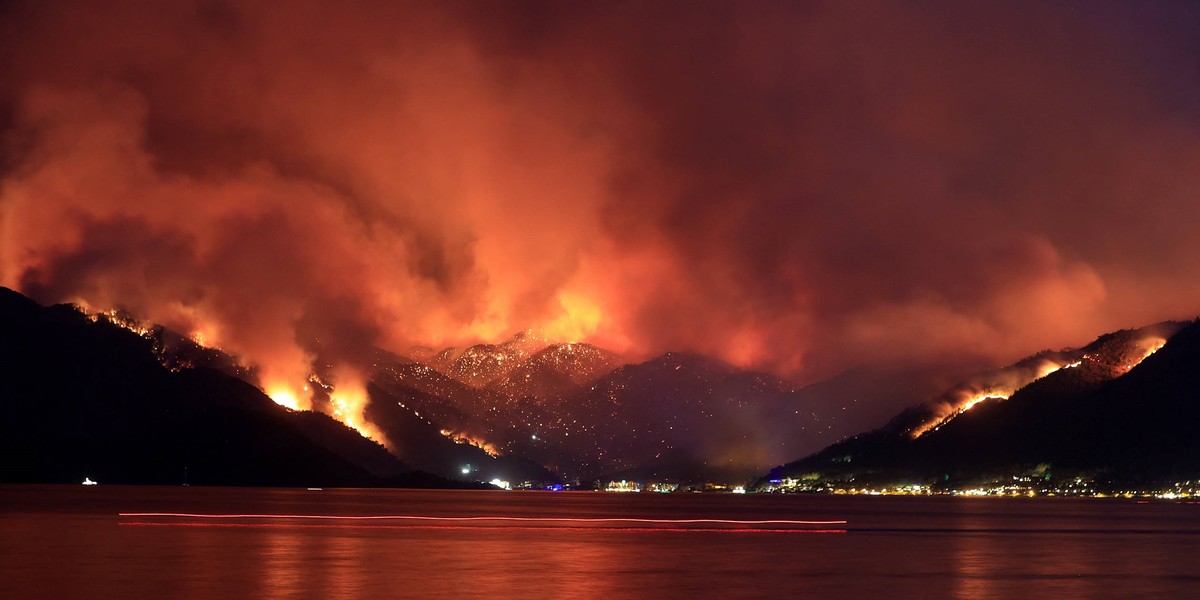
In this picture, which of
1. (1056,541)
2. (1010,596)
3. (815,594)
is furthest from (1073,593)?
(1056,541)

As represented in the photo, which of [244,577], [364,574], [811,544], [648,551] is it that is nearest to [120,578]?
[244,577]

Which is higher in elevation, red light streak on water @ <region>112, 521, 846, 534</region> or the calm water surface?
red light streak on water @ <region>112, 521, 846, 534</region>

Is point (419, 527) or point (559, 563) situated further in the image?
point (419, 527)

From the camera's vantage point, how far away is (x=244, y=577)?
4388cm

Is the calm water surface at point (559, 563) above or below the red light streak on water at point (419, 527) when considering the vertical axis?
below

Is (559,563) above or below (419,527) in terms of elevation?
below

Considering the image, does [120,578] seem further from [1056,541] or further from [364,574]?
[1056,541]

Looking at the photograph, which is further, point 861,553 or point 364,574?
point 861,553

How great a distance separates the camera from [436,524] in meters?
98.0

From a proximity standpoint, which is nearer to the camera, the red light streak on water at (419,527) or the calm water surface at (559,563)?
the calm water surface at (559,563)

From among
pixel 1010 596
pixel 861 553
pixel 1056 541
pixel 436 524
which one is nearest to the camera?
pixel 1010 596

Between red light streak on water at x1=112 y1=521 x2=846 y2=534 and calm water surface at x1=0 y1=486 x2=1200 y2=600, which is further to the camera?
red light streak on water at x1=112 y1=521 x2=846 y2=534

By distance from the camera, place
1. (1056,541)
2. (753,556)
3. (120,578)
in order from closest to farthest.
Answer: (120,578) → (753,556) → (1056,541)

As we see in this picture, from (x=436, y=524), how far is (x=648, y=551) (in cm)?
3823
